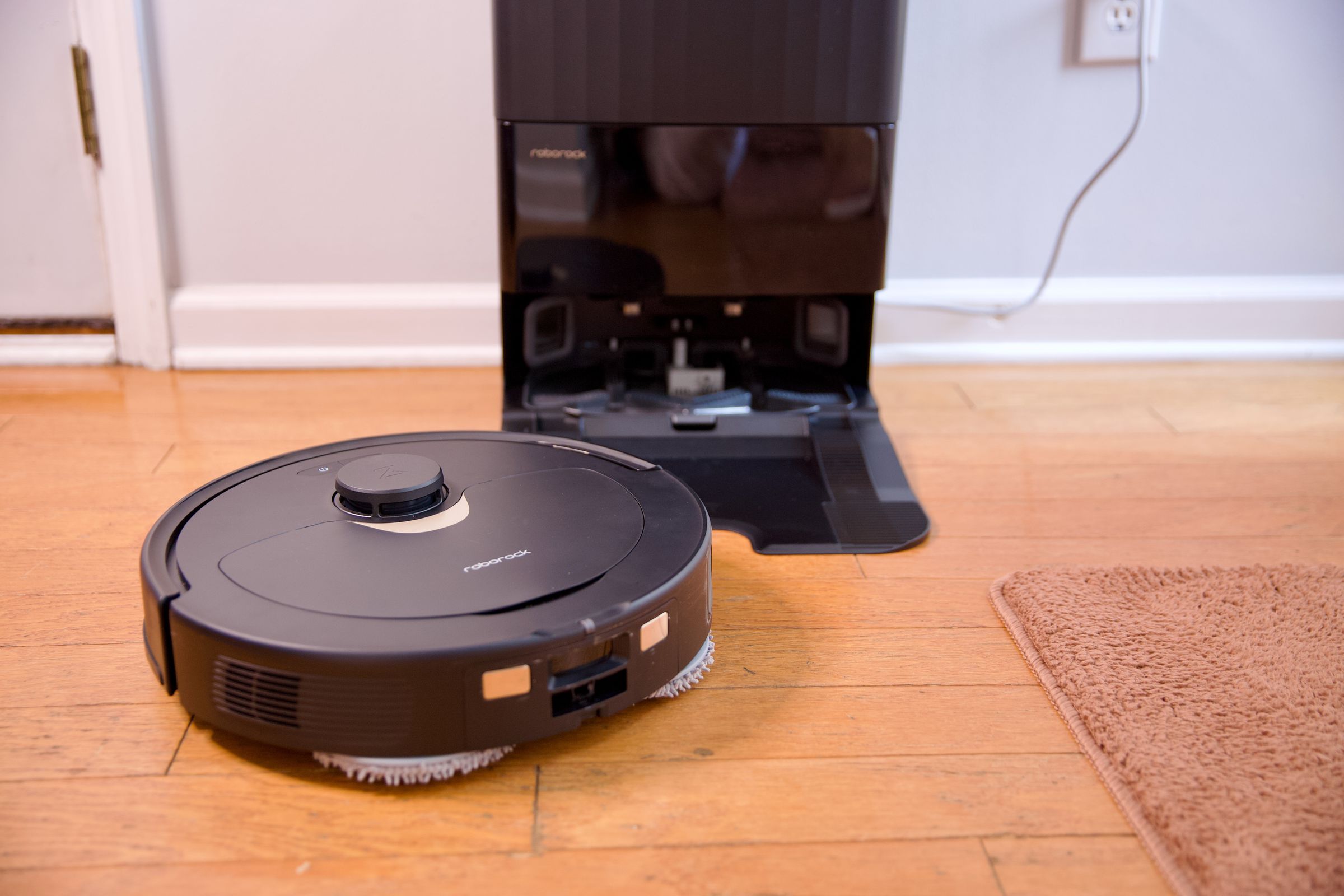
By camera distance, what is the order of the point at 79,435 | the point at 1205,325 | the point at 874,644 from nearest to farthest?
1. the point at 874,644
2. the point at 79,435
3. the point at 1205,325

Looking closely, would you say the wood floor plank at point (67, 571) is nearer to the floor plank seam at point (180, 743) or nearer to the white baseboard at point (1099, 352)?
the floor plank seam at point (180, 743)

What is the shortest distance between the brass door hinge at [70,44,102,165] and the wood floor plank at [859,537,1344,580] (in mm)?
1058

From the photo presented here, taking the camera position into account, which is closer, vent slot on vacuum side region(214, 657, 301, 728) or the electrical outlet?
vent slot on vacuum side region(214, 657, 301, 728)

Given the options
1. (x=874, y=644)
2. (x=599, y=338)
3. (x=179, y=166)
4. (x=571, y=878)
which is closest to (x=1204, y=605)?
(x=874, y=644)

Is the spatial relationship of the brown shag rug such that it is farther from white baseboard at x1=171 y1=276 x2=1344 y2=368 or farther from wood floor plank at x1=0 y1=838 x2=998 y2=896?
white baseboard at x1=171 y1=276 x2=1344 y2=368

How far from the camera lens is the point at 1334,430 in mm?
1225

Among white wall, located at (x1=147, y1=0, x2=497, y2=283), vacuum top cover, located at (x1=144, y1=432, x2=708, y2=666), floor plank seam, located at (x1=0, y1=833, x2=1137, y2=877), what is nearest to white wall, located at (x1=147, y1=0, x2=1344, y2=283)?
white wall, located at (x1=147, y1=0, x2=497, y2=283)

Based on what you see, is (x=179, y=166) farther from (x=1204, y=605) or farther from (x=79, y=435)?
(x=1204, y=605)

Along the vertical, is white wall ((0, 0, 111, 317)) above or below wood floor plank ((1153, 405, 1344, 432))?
above

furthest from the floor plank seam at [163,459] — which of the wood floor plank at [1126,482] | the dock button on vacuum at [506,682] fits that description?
the wood floor plank at [1126,482]

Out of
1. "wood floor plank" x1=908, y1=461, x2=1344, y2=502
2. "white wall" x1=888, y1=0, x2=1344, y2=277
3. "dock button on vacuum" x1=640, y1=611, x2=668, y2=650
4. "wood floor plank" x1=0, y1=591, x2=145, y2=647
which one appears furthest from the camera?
"white wall" x1=888, y1=0, x2=1344, y2=277

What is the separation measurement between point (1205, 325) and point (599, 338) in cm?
84

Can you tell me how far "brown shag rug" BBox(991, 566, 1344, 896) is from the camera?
57cm

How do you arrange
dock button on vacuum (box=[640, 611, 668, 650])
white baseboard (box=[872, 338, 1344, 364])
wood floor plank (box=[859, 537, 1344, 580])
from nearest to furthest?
dock button on vacuum (box=[640, 611, 668, 650]) → wood floor plank (box=[859, 537, 1344, 580]) → white baseboard (box=[872, 338, 1344, 364])
